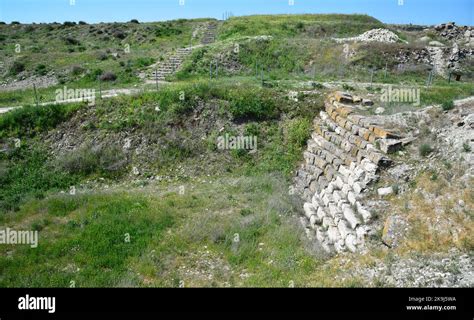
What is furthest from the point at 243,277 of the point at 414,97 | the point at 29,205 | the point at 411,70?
the point at 411,70

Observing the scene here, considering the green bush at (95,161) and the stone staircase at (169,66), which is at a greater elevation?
the stone staircase at (169,66)

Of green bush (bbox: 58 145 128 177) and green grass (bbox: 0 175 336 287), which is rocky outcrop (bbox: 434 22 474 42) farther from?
green bush (bbox: 58 145 128 177)

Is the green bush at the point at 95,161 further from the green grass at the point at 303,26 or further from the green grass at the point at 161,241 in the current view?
the green grass at the point at 303,26

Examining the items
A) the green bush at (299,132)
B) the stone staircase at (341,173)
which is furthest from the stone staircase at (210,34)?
the stone staircase at (341,173)

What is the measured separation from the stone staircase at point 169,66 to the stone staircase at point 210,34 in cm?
708

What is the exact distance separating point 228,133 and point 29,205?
29.0 ft
